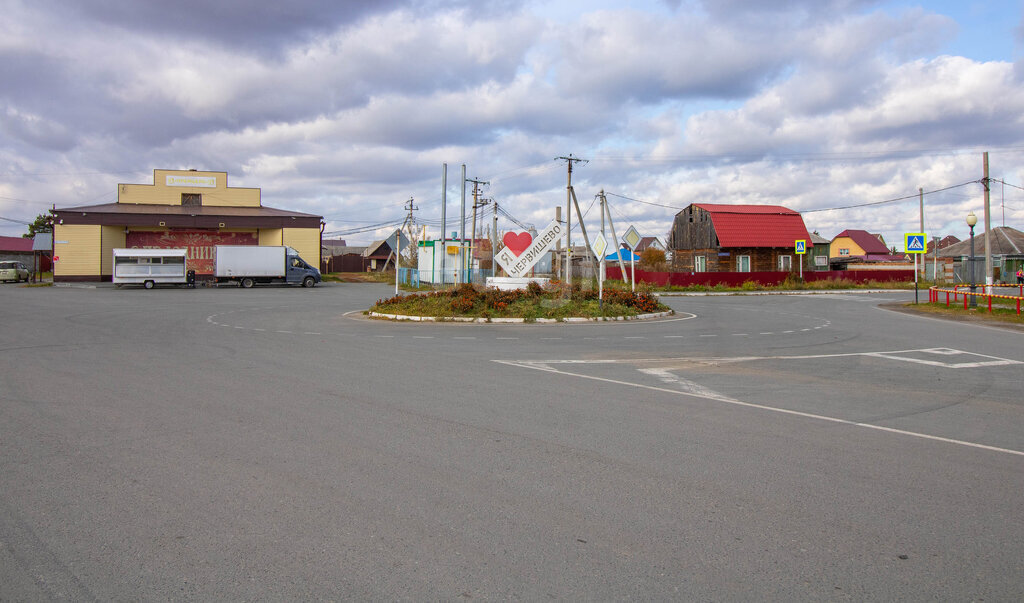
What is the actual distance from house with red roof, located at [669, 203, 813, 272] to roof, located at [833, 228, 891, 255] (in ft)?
172

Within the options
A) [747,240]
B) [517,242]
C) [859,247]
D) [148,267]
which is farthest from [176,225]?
[859,247]

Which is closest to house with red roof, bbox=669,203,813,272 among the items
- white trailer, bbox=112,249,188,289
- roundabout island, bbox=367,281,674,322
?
roundabout island, bbox=367,281,674,322

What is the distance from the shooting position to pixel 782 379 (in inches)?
Answer: 416

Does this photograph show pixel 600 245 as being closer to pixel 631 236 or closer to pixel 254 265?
pixel 631 236

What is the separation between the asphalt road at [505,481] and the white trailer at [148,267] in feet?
116

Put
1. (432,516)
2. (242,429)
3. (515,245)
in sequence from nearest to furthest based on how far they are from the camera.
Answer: (432,516)
(242,429)
(515,245)

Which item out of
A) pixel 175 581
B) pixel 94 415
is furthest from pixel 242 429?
pixel 175 581

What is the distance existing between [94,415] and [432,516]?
4890 millimetres

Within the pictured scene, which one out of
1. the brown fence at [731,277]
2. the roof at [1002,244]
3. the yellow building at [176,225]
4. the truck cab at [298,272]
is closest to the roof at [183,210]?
the yellow building at [176,225]

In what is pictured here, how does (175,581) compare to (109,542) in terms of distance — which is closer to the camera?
(175,581)

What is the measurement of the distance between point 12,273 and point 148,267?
1797 centimetres

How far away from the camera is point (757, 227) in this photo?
5662cm

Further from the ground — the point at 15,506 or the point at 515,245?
the point at 515,245

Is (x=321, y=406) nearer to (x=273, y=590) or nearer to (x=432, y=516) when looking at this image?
(x=432, y=516)
